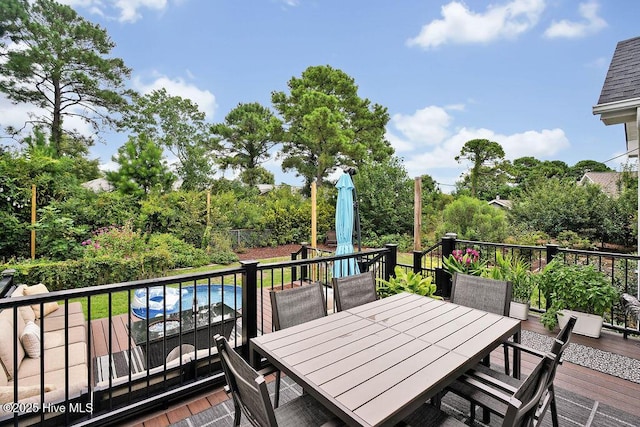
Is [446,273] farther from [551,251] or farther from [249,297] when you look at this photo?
[249,297]

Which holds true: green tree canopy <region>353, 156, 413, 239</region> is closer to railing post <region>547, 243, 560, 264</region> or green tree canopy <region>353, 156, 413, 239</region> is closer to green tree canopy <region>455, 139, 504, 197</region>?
railing post <region>547, 243, 560, 264</region>

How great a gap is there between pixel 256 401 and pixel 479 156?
24.5 m

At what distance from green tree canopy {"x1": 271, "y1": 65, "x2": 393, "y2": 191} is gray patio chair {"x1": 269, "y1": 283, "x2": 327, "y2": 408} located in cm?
1276

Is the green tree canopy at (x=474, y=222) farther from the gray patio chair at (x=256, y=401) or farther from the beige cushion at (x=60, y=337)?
the beige cushion at (x=60, y=337)

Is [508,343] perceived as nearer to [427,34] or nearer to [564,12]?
[564,12]

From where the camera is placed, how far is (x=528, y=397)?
1.30 metres

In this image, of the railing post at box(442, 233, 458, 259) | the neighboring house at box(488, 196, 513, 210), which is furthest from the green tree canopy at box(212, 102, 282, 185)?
the railing post at box(442, 233, 458, 259)

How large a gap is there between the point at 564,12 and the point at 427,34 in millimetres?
3485

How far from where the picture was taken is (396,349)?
5.75 feet

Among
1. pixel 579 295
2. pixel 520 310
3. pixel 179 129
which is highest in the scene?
pixel 179 129

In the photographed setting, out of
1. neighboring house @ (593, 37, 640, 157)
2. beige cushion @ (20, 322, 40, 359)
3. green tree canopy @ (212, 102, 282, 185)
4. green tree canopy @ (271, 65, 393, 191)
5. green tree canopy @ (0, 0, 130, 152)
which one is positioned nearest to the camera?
beige cushion @ (20, 322, 40, 359)

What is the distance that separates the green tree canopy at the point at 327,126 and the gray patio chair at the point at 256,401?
1366cm

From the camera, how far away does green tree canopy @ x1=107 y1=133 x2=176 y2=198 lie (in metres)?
11.0

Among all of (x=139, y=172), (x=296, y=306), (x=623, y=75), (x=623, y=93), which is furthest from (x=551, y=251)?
(x=139, y=172)
